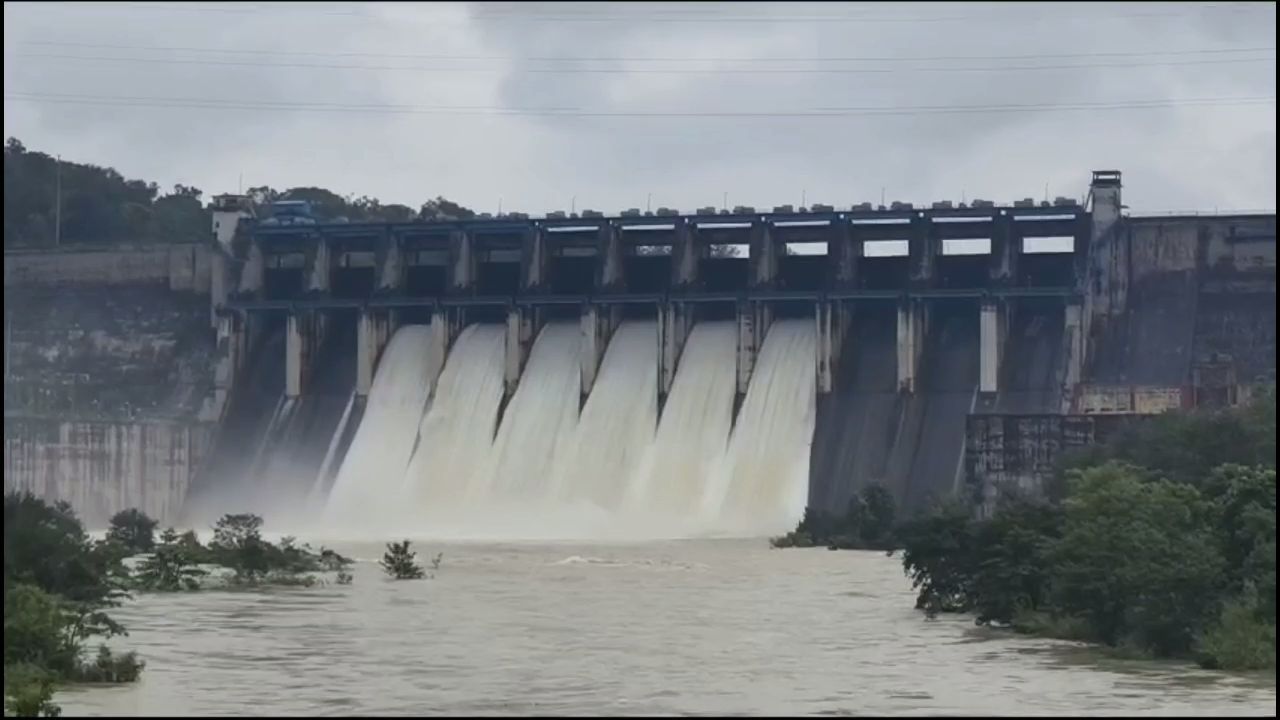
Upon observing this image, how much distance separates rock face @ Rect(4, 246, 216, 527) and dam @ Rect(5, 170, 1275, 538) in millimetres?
99

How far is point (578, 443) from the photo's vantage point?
230 ft

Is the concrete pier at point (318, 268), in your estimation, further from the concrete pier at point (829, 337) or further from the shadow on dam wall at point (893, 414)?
the shadow on dam wall at point (893, 414)

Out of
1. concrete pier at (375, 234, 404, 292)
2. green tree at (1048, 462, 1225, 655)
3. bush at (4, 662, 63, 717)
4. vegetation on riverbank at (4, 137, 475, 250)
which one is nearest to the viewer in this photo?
bush at (4, 662, 63, 717)

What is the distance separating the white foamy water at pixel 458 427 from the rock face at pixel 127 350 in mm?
7722

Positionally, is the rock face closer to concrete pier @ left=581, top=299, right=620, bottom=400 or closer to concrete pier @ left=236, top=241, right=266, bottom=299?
concrete pier @ left=236, top=241, right=266, bottom=299

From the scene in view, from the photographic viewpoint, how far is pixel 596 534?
65.9 metres

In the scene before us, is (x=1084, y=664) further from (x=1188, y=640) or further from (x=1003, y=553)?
(x=1003, y=553)

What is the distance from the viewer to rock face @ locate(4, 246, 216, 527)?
75.1 metres

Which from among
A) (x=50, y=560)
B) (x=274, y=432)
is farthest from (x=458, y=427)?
(x=50, y=560)

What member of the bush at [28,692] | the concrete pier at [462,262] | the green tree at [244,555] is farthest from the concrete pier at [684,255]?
the bush at [28,692]

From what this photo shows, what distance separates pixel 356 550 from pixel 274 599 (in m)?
15.6

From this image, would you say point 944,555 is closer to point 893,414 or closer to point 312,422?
point 893,414

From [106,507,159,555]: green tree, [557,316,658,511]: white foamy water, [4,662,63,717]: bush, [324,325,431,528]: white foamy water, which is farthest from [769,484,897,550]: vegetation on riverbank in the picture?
[4,662,63,717]: bush

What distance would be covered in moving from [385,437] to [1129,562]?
38.9 meters
